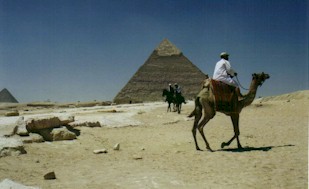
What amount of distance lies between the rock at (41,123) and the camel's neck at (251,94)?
4.46 m

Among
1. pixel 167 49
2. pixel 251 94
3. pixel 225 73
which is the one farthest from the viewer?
pixel 167 49

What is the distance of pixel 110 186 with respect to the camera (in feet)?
15.9

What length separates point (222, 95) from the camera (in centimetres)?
762

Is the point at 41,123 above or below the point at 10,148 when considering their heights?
above

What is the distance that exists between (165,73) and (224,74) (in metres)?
166

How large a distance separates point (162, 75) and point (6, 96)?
70.5 m

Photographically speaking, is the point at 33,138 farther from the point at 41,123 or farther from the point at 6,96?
the point at 6,96

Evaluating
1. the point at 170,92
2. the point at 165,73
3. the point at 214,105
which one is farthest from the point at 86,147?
the point at 165,73

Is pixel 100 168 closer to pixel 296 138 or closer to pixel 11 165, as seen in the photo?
pixel 11 165

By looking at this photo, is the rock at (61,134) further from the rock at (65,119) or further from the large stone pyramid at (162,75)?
the large stone pyramid at (162,75)

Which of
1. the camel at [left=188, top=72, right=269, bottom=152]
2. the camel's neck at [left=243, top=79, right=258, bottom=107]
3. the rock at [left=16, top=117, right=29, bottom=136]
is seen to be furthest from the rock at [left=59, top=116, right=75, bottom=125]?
the camel's neck at [left=243, top=79, right=258, bottom=107]

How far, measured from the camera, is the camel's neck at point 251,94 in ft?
26.0

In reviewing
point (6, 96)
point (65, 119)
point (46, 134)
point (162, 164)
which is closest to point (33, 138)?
point (46, 134)

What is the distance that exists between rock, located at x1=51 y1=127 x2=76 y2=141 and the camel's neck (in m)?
3.93
